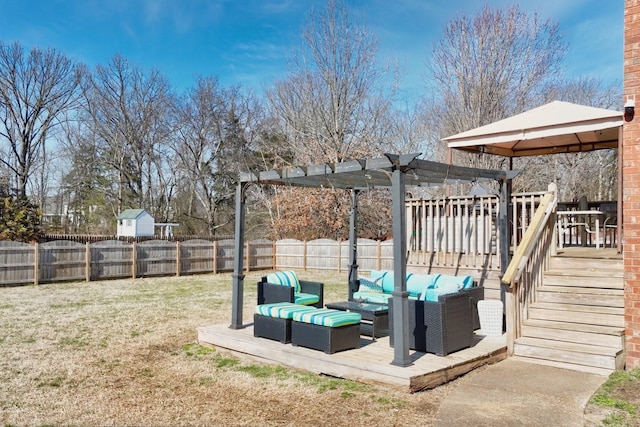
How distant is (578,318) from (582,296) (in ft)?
1.09

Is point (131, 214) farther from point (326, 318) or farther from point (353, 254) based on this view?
point (326, 318)

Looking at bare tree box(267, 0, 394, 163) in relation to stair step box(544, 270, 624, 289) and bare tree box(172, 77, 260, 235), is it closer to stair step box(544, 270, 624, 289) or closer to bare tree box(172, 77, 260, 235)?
bare tree box(172, 77, 260, 235)

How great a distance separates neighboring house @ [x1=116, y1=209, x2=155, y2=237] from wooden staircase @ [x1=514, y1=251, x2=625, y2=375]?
20.2m

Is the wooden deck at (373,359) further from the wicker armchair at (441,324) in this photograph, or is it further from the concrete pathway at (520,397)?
the concrete pathway at (520,397)

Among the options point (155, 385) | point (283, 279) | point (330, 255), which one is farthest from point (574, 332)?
point (330, 255)

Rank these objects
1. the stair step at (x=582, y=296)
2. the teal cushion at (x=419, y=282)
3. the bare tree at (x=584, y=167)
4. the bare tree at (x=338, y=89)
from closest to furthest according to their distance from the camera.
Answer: the stair step at (x=582, y=296) → the teal cushion at (x=419, y=282) → the bare tree at (x=338, y=89) → the bare tree at (x=584, y=167)

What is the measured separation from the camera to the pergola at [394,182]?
4844 millimetres

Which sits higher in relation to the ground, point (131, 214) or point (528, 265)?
point (131, 214)

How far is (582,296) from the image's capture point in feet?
19.1

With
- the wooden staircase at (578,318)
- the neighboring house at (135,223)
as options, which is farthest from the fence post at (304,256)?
the wooden staircase at (578,318)

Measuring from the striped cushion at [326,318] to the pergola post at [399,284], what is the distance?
2.14 ft

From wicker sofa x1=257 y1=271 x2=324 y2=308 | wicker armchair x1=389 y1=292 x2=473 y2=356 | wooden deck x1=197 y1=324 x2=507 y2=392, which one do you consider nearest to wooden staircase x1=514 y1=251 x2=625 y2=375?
wooden deck x1=197 y1=324 x2=507 y2=392

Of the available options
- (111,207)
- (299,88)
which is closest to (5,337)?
(299,88)

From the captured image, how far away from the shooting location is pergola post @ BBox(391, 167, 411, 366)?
4762 millimetres
